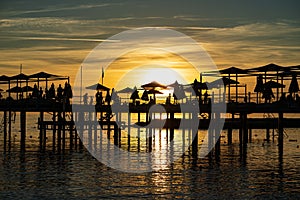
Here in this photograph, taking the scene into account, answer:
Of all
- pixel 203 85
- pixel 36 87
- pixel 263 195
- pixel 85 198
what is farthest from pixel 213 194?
pixel 36 87

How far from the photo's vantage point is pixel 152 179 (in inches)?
1642

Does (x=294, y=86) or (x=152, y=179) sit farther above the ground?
(x=294, y=86)

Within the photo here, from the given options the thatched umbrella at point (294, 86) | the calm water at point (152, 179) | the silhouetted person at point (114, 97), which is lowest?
the calm water at point (152, 179)

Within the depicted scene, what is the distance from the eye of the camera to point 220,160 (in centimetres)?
5309

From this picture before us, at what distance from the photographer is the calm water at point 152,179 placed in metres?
36.2

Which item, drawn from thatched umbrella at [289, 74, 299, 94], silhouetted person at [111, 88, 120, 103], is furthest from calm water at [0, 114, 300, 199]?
silhouetted person at [111, 88, 120, 103]

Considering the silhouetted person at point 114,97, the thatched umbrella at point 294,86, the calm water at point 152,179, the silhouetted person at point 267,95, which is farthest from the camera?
the silhouetted person at point 114,97

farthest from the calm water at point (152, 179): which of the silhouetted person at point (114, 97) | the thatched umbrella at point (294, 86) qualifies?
the silhouetted person at point (114, 97)

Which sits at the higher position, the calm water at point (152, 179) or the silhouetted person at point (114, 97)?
the silhouetted person at point (114, 97)

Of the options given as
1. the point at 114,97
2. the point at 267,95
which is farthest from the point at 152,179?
the point at 114,97

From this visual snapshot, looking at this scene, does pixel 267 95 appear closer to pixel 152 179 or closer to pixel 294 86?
pixel 294 86

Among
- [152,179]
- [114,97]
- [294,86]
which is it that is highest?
[294,86]

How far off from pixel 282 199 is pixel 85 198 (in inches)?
405

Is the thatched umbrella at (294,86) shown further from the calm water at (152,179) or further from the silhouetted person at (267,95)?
the calm water at (152,179)
